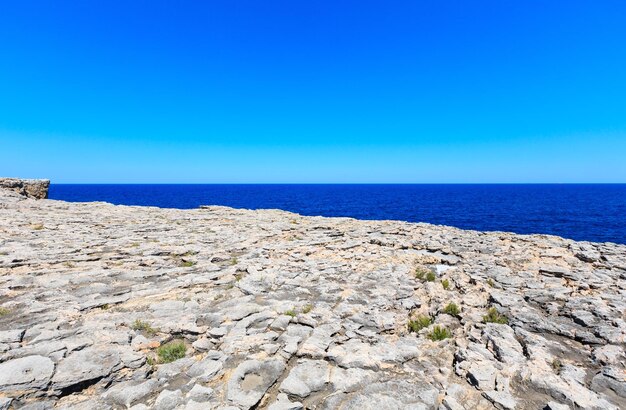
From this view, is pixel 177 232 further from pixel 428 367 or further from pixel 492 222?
pixel 492 222

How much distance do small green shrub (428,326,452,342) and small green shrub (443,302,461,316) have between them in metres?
1.29

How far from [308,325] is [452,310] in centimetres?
446

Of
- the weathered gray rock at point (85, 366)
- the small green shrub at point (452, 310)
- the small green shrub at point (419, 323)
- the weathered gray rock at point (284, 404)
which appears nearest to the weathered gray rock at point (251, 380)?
the weathered gray rock at point (284, 404)

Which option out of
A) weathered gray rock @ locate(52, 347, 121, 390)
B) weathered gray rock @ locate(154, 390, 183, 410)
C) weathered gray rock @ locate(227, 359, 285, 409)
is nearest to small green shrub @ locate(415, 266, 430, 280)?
weathered gray rock @ locate(227, 359, 285, 409)

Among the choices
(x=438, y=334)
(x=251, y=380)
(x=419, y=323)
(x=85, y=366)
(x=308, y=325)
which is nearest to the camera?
(x=251, y=380)

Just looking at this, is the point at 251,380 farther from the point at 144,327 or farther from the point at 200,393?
the point at 144,327

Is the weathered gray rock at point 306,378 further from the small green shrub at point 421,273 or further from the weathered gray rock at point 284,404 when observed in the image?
the small green shrub at point 421,273

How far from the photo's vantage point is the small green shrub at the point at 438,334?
331 inches

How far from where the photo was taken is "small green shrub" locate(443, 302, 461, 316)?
9.83 m

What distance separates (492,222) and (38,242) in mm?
77910

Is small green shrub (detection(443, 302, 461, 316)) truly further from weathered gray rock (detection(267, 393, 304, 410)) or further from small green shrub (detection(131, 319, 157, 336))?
small green shrub (detection(131, 319, 157, 336))

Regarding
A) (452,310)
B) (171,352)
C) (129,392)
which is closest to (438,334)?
(452,310)

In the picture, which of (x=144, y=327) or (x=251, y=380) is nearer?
(x=251, y=380)

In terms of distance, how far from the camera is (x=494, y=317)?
9484mm
